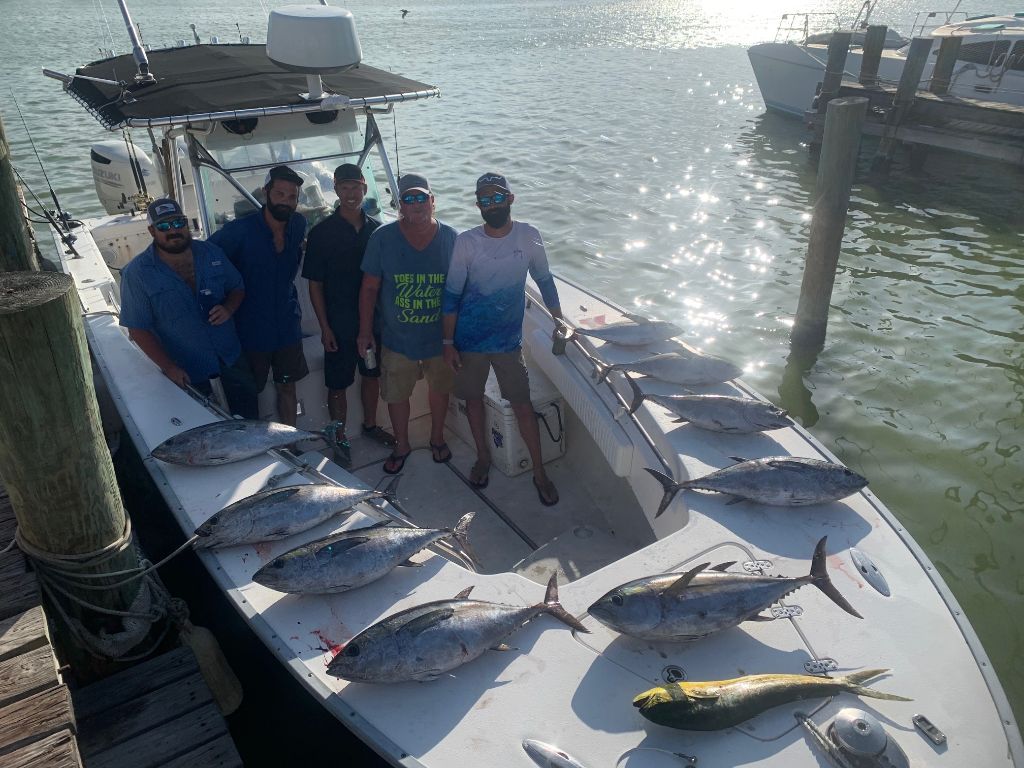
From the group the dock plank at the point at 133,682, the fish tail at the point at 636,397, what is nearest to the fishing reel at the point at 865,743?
the fish tail at the point at 636,397

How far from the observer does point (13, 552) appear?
10.4 feet

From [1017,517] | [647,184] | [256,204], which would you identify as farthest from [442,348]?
[647,184]

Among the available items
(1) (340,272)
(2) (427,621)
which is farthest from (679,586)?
(1) (340,272)

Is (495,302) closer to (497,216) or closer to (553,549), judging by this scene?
(497,216)

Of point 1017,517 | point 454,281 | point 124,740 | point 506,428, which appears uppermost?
point 454,281

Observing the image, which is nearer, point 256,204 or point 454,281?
point 454,281

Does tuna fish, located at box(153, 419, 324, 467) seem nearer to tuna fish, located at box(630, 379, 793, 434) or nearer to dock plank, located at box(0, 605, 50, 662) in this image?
dock plank, located at box(0, 605, 50, 662)

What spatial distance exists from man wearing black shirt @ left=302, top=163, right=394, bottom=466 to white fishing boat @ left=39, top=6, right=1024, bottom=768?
39cm

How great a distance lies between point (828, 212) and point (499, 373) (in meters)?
4.17

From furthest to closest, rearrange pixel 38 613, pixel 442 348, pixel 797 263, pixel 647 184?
pixel 647 184 < pixel 797 263 < pixel 442 348 < pixel 38 613

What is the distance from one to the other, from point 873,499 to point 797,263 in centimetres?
775

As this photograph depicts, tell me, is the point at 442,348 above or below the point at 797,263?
above

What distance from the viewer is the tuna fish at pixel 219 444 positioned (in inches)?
137

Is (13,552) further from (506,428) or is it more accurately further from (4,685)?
(506,428)
